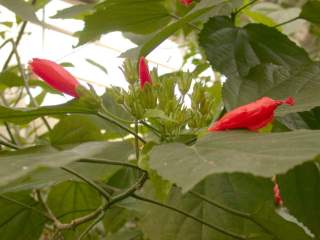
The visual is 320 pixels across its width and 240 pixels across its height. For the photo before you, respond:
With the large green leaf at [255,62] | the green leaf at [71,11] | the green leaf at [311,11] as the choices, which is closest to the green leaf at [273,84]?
the large green leaf at [255,62]

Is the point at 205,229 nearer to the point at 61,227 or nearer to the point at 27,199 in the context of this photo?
the point at 61,227

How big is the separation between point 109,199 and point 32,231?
0.19 m

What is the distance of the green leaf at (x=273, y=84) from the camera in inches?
21.3

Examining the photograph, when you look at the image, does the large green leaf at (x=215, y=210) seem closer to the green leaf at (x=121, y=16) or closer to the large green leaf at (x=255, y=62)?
the large green leaf at (x=255, y=62)

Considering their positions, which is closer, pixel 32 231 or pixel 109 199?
pixel 109 199

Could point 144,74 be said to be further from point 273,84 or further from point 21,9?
point 21,9

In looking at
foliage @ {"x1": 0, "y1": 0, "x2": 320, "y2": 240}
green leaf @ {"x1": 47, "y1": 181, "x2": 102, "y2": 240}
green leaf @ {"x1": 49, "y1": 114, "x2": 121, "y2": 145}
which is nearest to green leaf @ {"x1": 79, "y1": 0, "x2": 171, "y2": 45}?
foliage @ {"x1": 0, "y1": 0, "x2": 320, "y2": 240}

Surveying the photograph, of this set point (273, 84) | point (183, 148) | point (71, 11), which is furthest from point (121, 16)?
point (183, 148)

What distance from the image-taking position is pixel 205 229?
554mm

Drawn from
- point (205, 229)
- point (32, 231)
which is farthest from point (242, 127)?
point (32, 231)

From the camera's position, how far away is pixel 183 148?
0.39 metres

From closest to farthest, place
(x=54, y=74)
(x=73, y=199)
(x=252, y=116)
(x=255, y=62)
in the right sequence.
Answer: (x=252, y=116) < (x=54, y=74) < (x=255, y=62) < (x=73, y=199)

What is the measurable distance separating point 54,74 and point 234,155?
269 millimetres

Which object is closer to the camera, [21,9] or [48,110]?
[48,110]
